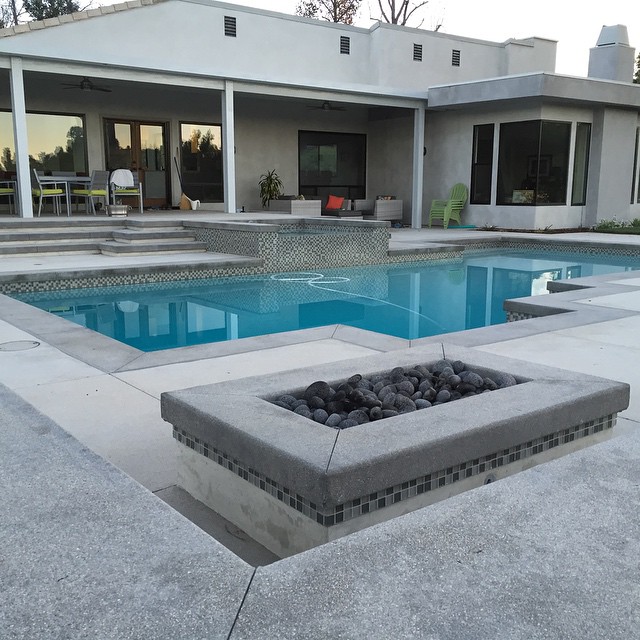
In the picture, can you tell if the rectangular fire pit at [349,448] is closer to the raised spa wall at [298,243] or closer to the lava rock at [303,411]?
the lava rock at [303,411]

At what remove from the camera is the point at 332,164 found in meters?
18.4

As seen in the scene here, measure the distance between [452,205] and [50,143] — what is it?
8.66 meters

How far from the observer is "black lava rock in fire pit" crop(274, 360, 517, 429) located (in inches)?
101

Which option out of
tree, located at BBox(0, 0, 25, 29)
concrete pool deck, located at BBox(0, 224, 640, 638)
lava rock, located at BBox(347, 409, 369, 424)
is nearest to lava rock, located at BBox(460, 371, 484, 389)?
lava rock, located at BBox(347, 409, 369, 424)

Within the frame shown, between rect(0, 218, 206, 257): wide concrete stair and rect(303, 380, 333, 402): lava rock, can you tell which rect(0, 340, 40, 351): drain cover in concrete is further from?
rect(0, 218, 206, 257): wide concrete stair

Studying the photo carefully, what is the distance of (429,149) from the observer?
17.1 m

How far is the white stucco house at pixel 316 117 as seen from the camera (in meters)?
13.8

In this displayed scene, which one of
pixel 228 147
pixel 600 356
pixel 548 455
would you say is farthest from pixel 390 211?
pixel 548 455

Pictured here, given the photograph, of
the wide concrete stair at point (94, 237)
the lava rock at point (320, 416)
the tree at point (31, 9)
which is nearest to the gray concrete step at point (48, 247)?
the wide concrete stair at point (94, 237)

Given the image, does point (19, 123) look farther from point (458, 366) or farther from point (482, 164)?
point (458, 366)

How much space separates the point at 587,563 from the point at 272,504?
3.25 ft

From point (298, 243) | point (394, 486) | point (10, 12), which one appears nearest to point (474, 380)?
point (394, 486)

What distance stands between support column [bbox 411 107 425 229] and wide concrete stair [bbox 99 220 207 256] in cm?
656

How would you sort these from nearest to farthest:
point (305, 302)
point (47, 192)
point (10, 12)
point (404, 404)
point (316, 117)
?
point (404, 404)
point (305, 302)
point (47, 192)
point (316, 117)
point (10, 12)
